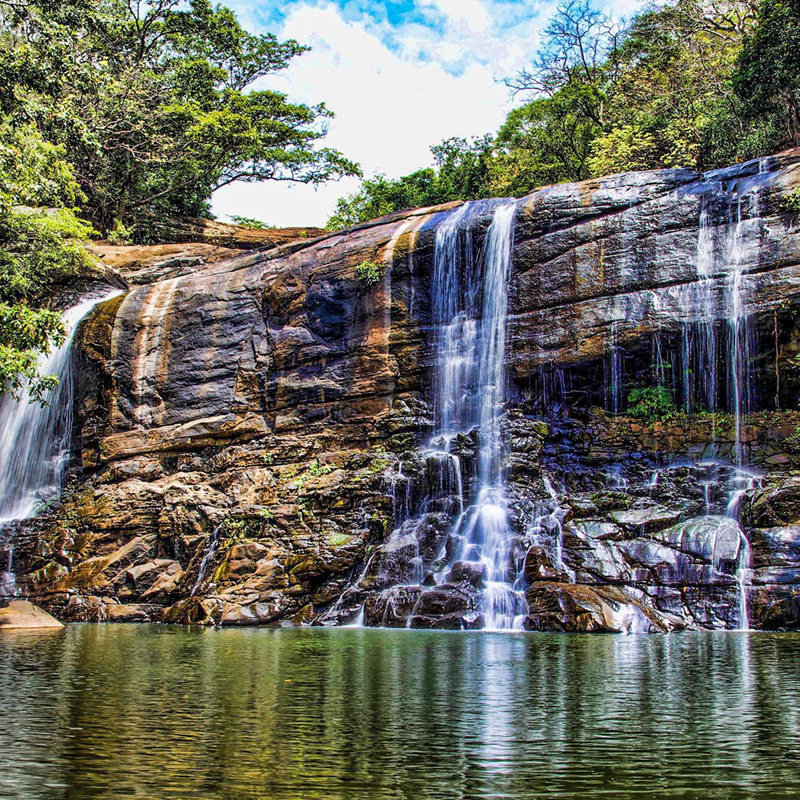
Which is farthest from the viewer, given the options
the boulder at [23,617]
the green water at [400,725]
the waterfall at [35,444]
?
the waterfall at [35,444]

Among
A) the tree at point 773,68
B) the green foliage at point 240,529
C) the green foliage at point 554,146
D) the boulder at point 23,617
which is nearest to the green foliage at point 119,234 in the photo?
the green foliage at point 554,146

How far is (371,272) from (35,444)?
9.54 m

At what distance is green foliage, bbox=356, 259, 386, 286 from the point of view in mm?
19594

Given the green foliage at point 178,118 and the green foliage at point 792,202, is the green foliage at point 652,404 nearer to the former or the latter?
the green foliage at point 792,202

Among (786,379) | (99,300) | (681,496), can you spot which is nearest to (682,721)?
(681,496)

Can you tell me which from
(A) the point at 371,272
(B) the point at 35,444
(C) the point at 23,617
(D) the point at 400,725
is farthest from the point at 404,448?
(D) the point at 400,725

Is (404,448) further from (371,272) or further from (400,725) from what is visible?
(400,725)

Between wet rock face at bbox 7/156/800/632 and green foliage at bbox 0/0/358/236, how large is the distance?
7.58 metres

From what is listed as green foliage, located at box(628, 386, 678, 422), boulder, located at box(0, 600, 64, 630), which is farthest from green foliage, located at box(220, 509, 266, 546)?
green foliage, located at box(628, 386, 678, 422)

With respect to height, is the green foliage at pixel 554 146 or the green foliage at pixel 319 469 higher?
the green foliage at pixel 554 146

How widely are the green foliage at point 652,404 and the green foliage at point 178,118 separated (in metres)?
15.7

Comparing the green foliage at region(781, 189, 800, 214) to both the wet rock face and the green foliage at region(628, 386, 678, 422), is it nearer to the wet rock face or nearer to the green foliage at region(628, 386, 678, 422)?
the wet rock face

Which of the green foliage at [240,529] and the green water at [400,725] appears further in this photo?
the green foliage at [240,529]

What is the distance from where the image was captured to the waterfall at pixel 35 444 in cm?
1997
